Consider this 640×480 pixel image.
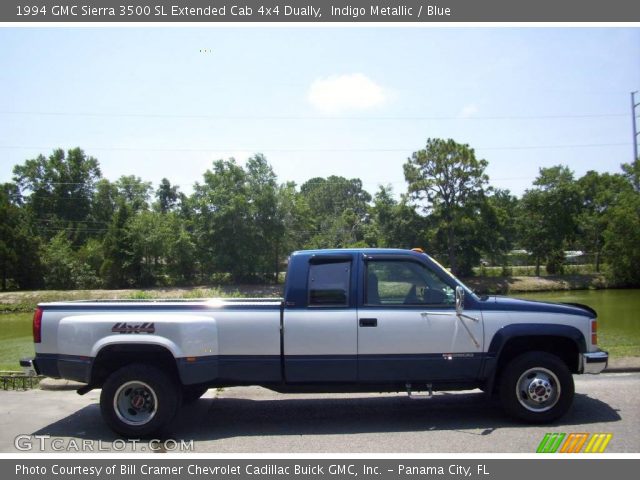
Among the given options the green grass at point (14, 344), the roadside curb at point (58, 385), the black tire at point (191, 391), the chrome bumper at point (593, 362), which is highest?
the chrome bumper at point (593, 362)

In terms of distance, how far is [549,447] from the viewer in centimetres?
549

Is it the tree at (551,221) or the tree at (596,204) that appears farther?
the tree at (551,221)

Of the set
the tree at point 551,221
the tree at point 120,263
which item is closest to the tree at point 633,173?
the tree at point 551,221

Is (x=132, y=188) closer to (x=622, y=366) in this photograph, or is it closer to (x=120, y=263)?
(x=120, y=263)

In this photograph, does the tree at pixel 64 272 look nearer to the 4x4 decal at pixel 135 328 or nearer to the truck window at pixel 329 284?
the 4x4 decal at pixel 135 328

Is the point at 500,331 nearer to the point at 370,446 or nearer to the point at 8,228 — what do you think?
the point at 370,446

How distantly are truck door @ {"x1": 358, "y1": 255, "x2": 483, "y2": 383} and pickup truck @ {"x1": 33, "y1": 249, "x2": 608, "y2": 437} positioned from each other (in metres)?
0.01

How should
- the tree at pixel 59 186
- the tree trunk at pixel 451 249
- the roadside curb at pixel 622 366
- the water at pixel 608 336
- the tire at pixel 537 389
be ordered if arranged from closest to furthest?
the tire at pixel 537 389 < the roadside curb at pixel 622 366 < the water at pixel 608 336 < the tree trunk at pixel 451 249 < the tree at pixel 59 186

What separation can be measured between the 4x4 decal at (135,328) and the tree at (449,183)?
4335 cm

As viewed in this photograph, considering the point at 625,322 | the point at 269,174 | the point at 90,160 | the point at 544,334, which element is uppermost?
the point at 90,160

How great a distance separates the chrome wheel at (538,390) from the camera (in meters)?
6.19

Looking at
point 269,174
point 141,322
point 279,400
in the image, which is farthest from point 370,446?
point 269,174

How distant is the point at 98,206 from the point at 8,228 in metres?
33.2

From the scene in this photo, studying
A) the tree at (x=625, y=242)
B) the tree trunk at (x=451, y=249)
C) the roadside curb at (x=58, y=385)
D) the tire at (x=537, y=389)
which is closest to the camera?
the tire at (x=537, y=389)
